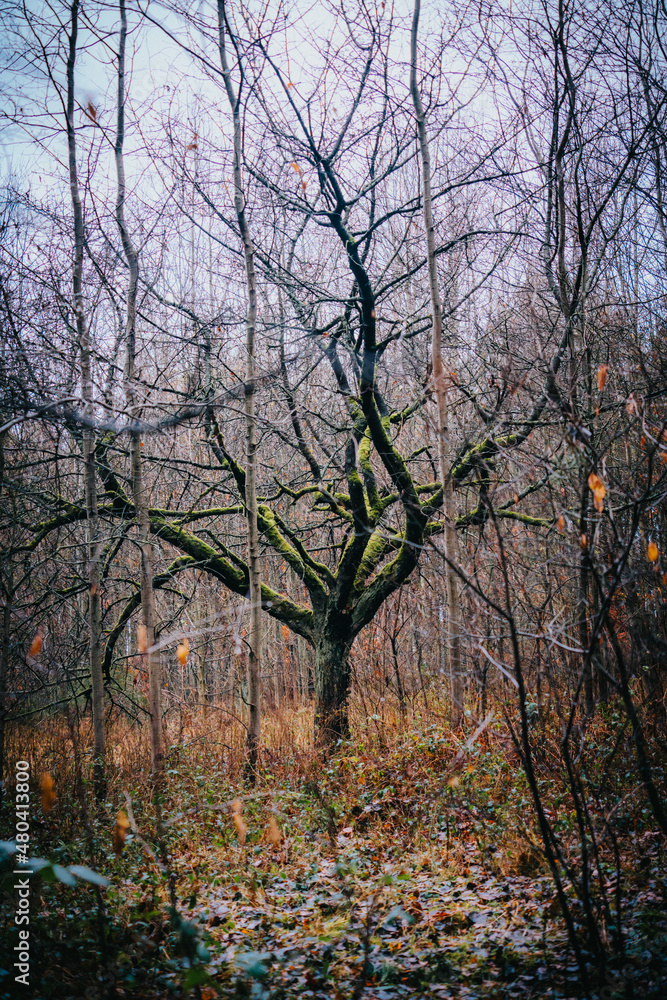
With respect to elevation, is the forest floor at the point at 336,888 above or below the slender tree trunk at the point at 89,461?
below

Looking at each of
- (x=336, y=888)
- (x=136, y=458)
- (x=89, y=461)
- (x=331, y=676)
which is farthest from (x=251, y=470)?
(x=336, y=888)

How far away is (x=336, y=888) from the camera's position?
13.3ft

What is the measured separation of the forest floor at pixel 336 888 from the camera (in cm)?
287

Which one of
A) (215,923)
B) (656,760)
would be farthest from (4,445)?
(656,760)

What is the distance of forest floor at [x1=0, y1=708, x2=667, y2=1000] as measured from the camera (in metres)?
2.87

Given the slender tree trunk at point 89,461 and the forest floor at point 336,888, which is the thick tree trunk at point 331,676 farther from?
the slender tree trunk at point 89,461

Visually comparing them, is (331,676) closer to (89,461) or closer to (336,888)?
(336,888)

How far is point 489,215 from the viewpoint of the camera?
280 inches

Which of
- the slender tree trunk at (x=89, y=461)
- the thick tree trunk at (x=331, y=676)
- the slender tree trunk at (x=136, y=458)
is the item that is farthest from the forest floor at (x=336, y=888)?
the thick tree trunk at (x=331, y=676)

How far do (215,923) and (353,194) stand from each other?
22.6 feet

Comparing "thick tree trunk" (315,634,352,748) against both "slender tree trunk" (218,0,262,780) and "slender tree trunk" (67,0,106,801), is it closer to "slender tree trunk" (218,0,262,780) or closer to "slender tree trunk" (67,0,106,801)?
"slender tree trunk" (218,0,262,780)

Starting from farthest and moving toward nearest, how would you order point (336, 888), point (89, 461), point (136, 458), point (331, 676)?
point (331, 676)
point (136, 458)
point (89, 461)
point (336, 888)

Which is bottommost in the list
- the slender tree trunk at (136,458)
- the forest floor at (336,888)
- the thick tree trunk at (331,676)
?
the forest floor at (336,888)

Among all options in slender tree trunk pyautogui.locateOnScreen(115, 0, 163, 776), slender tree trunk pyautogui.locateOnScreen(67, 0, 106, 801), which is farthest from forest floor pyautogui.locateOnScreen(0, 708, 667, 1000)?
slender tree trunk pyautogui.locateOnScreen(115, 0, 163, 776)
